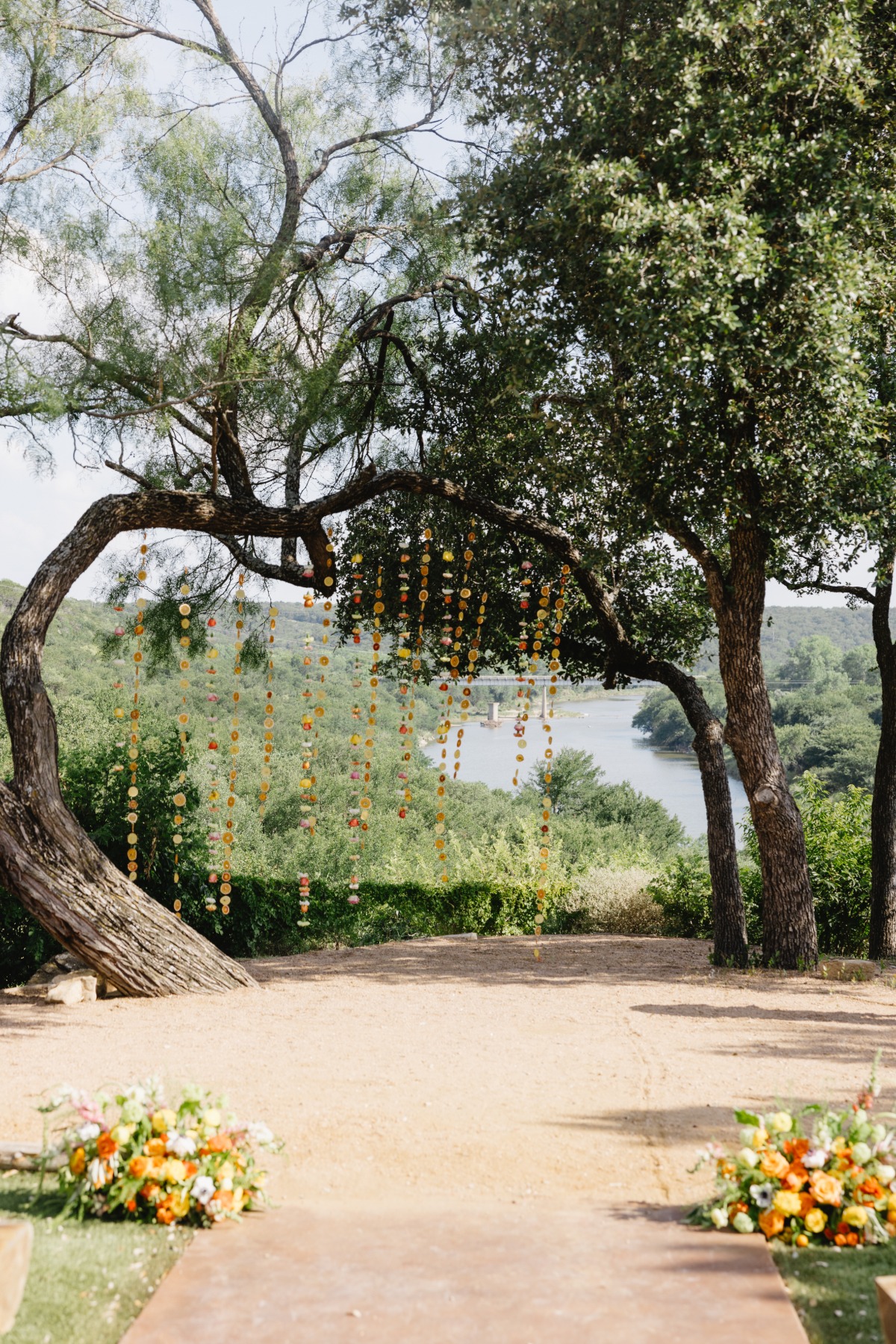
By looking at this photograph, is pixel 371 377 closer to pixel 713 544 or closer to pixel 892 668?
pixel 713 544

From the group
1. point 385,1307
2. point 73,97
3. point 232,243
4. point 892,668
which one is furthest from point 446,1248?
point 73,97

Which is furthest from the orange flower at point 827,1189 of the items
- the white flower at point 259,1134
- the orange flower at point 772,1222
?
the white flower at point 259,1134

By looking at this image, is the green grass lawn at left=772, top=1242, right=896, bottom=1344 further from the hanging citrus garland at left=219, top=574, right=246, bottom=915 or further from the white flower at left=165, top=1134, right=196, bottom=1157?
the hanging citrus garland at left=219, top=574, right=246, bottom=915

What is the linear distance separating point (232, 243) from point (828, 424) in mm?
3740

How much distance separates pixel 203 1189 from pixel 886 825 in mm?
6380

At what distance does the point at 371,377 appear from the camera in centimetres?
802

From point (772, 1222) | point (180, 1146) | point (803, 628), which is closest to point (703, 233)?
point (772, 1222)

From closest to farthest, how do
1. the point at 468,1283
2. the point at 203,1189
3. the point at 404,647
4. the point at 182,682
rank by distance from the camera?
the point at 468,1283 < the point at 203,1189 < the point at 182,682 < the point at 404,647

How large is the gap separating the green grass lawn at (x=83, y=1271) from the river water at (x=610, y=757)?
66.4ft

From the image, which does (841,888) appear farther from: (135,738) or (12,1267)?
(12,1267)

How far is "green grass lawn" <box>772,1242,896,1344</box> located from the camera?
217 cm

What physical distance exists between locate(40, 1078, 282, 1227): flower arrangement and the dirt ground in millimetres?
254

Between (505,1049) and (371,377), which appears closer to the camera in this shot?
(505,1049)

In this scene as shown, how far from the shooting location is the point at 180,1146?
2787mm
